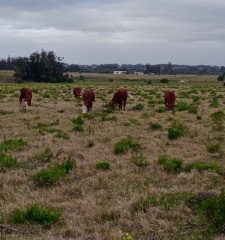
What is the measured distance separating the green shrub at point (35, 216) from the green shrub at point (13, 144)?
6.21 metres

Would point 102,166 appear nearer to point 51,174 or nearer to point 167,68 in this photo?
point 51,174

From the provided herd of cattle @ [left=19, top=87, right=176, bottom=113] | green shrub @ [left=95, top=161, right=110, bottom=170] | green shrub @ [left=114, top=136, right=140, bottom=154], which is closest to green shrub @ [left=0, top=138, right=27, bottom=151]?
green shrub @ [left=114, top=136, right=140, bottom=154]

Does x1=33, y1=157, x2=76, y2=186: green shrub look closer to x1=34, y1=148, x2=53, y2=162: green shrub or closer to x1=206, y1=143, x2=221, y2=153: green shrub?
x1=34, y1=148, x2=53, y2=162: green shrub

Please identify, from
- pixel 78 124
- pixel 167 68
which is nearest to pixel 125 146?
pixel 78 124

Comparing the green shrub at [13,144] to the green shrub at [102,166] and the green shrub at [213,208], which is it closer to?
the green shrub at [102,166]

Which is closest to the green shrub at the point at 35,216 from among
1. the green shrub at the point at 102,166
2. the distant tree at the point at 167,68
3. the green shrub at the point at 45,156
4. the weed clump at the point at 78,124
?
the green shrub at the point at 102,166

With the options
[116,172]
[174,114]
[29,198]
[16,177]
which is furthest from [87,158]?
[174,114]

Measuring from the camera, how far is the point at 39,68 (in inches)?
3792

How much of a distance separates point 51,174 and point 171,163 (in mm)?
2937

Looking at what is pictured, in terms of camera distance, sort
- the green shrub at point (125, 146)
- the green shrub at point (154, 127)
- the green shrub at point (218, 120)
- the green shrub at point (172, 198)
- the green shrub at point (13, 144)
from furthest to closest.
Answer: the green shrub at point (154, 127) < the green shrub at point (218, 120) < the green shrub at point (13, 144) < the green shrub at point (125, 146) < the green shrub at point (172, 198)

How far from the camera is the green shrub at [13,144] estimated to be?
562 inches

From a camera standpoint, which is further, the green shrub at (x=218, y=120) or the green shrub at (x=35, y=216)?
the green shrub at (x=218, y=120)

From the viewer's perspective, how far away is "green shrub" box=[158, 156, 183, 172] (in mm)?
11710

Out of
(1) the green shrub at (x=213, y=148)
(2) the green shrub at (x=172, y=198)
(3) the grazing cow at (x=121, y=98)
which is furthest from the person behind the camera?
(3) the grazing cow at (x=121, y=98)
